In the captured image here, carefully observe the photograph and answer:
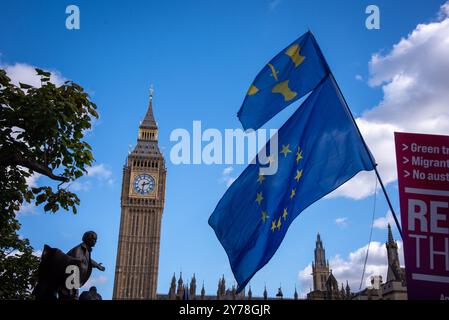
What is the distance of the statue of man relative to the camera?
7.13 m

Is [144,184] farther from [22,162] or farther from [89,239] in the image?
[89,239]

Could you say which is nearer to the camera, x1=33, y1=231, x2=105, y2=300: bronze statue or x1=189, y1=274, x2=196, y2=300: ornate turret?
x1=33, y1=231, x2=105, y2=300: bronze statue

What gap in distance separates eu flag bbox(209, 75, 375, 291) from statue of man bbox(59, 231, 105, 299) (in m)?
2.56

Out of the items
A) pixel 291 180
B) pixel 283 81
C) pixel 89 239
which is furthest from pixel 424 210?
pixel 89 239

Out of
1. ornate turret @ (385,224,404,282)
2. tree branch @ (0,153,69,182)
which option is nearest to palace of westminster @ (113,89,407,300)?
ornate turret @ (385,224,404,282)

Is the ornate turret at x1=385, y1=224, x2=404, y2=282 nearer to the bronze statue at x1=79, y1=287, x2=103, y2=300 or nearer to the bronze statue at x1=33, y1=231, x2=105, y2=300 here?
the bronze statue at x1=79, y1=287, x2=103, y2=300

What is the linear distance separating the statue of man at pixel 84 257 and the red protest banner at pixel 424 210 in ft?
15.8

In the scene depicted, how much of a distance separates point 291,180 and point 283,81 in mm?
1944

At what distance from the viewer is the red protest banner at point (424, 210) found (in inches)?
207

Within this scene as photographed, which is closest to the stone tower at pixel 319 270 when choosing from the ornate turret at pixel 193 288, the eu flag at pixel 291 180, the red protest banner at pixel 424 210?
the ornate turret at pixel 193 288

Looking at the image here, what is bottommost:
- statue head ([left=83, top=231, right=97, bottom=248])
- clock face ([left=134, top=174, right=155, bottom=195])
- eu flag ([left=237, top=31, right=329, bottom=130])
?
statue head ([left=83, top=231, right=97, bottom=248])

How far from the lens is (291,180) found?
27.8 feet
